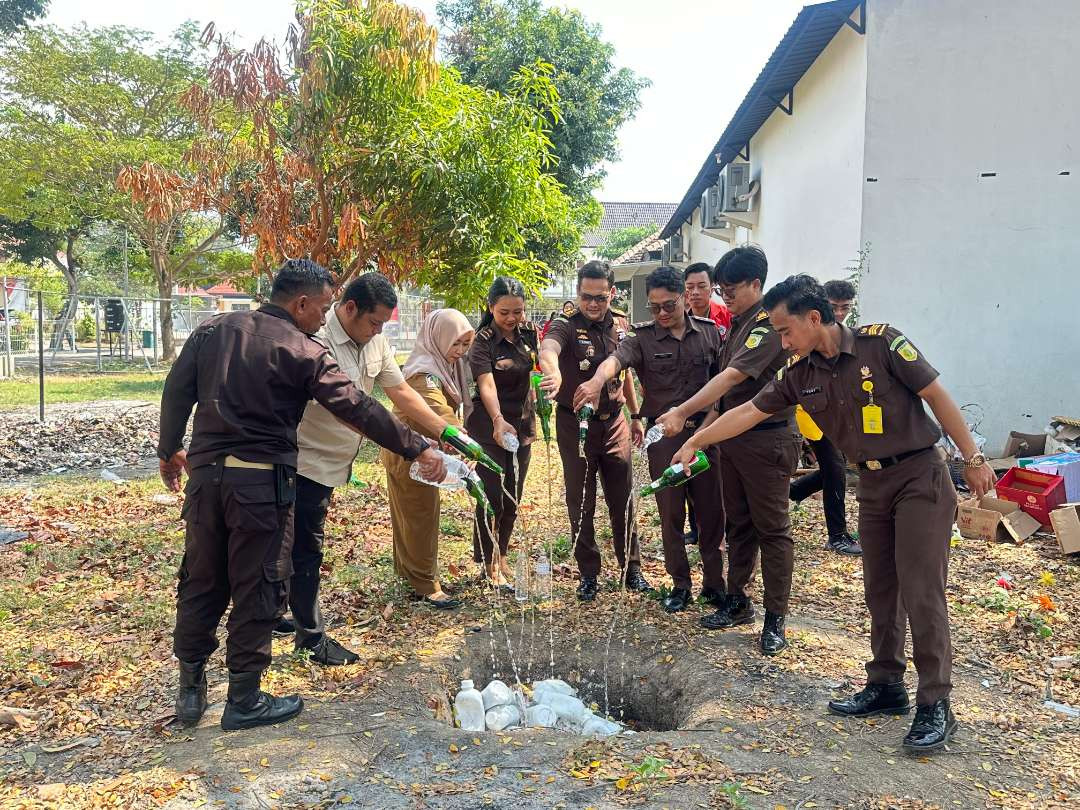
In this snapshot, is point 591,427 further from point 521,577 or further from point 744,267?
point 744,267

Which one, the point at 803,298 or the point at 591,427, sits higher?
the point at 803,298

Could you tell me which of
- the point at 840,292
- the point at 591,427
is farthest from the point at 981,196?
the point at 591,427

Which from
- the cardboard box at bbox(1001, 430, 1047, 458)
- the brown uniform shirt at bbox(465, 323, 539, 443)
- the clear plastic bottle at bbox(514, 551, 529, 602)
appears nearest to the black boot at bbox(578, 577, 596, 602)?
the clear plastic bottle at bbox(514, 551, 529, 602)

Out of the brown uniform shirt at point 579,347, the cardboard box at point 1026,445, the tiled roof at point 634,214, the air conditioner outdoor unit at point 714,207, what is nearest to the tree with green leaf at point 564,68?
the air conditioner outdoor unit at point 714,207

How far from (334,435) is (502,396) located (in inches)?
51.2

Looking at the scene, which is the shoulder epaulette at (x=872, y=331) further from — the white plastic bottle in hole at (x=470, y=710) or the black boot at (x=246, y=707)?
the black boot at (x=246, y=707)

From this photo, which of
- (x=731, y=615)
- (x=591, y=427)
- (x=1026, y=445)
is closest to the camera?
(x=731, y=615)

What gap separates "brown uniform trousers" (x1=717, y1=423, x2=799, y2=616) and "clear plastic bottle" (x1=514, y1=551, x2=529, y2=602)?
151 cm

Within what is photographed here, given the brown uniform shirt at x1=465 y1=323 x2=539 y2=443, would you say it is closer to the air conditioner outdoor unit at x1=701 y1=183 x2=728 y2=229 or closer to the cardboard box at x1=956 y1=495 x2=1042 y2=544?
the cardboard box at x1=956 y1=495 x2=1042 y2=544

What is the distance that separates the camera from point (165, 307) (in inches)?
938

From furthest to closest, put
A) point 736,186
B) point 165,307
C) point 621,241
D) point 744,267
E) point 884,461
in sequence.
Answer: point 621,241 < point 165,307 < point 736,186 < point 744,267 < point 884,461

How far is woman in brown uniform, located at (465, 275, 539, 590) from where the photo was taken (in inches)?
190

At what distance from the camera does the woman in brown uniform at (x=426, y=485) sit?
468cm

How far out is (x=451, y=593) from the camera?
5.14m
